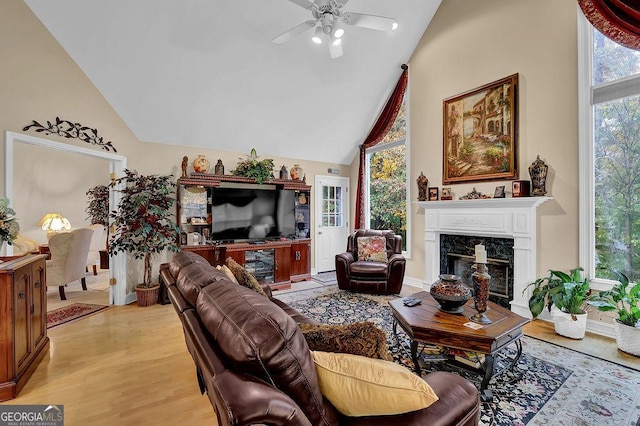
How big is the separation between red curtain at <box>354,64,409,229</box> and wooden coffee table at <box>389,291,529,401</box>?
389 centimetres

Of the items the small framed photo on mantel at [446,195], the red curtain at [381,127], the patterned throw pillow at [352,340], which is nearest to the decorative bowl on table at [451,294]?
the patterned throw pillow at [352,340]

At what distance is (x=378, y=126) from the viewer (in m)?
6.02

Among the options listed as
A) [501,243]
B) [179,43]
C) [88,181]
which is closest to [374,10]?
[179,43]

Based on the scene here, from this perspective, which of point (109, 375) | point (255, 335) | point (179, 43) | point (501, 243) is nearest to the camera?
point (255, 335)

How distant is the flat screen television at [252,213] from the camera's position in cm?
487

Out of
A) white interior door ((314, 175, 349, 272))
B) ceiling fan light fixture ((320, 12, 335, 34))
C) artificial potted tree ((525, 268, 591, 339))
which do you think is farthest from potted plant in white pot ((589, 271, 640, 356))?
white interior door ((314, 175, 349, 272))

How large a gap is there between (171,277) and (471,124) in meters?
4.48

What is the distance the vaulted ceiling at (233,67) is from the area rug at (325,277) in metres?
2.49

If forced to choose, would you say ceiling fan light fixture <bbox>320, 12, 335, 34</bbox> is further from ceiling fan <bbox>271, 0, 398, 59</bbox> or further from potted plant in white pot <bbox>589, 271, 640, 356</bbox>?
potted plant in white pot <bbox>589, 271, 640, 356</bbox>

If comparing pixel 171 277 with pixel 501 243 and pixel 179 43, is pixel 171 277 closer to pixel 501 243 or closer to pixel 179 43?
pixel 179 43

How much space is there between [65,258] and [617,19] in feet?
24.2

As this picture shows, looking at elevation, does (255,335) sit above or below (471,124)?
below

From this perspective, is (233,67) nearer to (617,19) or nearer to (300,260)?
(300,260)

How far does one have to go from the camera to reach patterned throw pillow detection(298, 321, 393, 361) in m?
1.18
